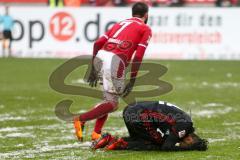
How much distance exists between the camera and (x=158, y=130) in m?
9.54

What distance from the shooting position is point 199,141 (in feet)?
31.1

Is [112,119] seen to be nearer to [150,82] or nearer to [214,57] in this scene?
[150,82]

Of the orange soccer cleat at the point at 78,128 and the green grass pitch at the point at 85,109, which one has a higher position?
the orange soccer cleat at the point at 78,128

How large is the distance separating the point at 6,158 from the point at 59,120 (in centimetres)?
415

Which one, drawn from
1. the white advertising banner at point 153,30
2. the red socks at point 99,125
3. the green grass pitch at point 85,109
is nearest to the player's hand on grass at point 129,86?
the red socks at point 99,125

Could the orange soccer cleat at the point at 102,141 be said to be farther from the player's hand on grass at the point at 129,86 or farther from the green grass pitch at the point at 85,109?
the player's hand on grass at the point at 129,86

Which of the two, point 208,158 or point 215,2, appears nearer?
point 208,158

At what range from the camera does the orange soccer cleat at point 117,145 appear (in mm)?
9625

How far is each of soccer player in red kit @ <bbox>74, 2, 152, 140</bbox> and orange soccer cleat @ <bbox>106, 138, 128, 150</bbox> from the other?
1.07 ft

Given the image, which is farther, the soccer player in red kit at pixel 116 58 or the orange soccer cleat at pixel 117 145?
the soccer player in red kit at pixel 116 58

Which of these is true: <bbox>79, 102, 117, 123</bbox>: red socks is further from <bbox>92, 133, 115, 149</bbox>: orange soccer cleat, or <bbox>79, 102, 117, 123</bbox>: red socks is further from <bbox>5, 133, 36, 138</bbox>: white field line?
<bbox>5, 133, 36, 138</bbox>: white field line

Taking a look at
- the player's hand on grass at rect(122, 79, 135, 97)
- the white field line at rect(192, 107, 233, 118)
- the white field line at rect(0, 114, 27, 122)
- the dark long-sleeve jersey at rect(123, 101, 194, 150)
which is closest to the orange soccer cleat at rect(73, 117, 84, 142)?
the dark long-sleeve jersey at rect(123, 101, 194, 150)

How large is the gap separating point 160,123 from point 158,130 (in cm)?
9

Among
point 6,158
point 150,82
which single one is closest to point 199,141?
point 6,158
